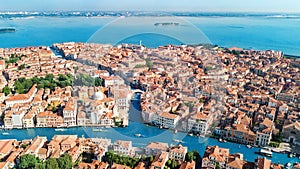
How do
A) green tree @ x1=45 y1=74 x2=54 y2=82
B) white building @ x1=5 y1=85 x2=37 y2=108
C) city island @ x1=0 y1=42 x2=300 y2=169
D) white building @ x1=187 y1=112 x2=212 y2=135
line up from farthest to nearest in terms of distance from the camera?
green tree @ x1=45 y1=74 x2=54 y2=82 → white building @ x1=5 y1=85 x2=37 y2=108 → white building @ x1=187 y1=112 x2=212 y2=135 → city island @ x1=0 y1=42 x2=300 y2=169

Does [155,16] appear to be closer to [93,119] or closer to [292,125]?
[93,119]

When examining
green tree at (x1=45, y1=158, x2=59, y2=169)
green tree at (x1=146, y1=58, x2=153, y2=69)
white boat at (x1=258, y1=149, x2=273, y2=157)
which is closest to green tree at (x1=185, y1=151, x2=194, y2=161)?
white boat at (x1=258, y1=149, x2=273, y2=157)

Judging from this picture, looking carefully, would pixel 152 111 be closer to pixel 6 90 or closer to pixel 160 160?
pixel 160 160

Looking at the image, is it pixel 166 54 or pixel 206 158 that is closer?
pixel 206 158

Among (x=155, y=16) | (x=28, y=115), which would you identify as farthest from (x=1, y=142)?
(x=155, y=16)

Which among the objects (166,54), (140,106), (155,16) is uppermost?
(155,16)

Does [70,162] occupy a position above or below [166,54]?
below

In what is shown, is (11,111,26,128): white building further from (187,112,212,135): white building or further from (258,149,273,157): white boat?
(258,149,273,157): white boat
